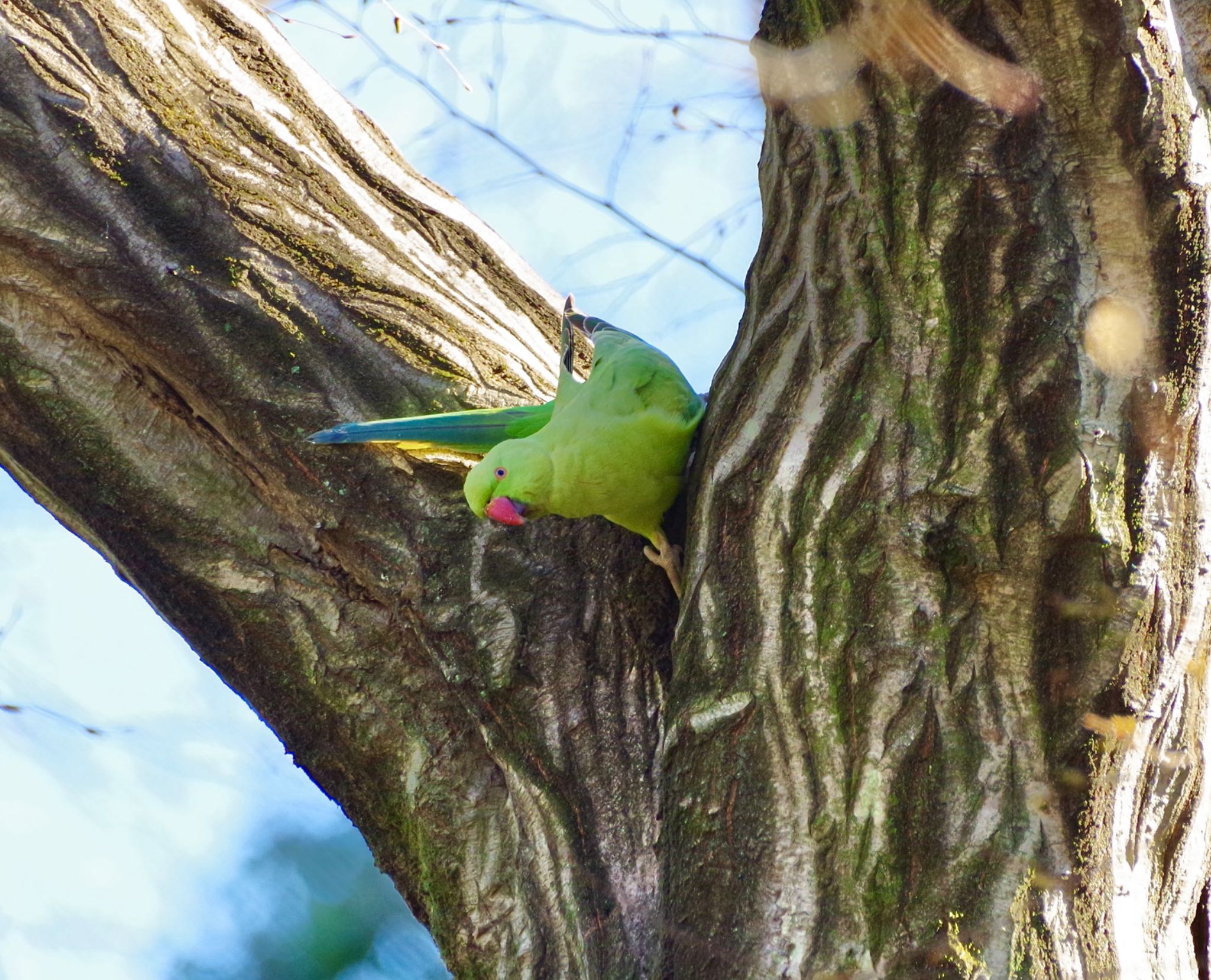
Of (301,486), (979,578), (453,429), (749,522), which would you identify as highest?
(453,429)

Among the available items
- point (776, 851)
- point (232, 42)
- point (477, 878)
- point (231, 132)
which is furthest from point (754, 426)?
point (232, 42)

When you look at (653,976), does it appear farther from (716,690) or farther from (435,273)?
(435,273)

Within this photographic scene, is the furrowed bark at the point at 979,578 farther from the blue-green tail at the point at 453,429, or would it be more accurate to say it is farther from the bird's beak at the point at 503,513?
the blue-green tail at the point at 453,429

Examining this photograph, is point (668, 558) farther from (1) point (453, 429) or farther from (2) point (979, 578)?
(2) point (979, 578)

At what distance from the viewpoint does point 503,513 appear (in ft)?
8.60

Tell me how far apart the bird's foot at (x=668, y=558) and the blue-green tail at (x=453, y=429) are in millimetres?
592

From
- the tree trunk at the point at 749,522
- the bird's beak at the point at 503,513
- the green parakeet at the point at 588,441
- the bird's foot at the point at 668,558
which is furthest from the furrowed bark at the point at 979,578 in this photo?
the bird's beak at the point at 503,513

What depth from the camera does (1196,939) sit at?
1822 millimetres

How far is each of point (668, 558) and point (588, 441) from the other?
586mm

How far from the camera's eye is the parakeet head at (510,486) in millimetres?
2617

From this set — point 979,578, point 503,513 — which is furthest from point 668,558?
point 979,578

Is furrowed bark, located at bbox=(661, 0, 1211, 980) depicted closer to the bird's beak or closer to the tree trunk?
the tree trunk

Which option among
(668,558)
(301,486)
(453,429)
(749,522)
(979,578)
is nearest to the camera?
(979,578)

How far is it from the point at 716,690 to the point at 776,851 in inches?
12.0
